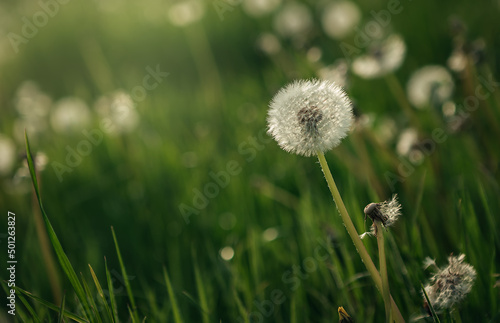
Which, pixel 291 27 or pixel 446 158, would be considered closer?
pixel 446 158

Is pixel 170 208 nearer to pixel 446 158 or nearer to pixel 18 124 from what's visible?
pixel 446 158

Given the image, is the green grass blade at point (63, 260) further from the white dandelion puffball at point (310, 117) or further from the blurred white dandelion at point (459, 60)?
the blurred white dandelion at point (459, 60)

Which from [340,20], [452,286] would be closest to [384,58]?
[452,286]

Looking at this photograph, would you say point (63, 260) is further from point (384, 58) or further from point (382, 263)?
point (384, 58)

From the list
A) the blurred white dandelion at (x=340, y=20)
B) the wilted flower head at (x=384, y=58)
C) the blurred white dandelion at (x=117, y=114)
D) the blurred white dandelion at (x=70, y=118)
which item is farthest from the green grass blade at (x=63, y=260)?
the blurred white dandelion at (x=340, y=20)

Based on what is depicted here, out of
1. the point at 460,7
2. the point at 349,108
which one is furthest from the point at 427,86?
the point at 460,7
